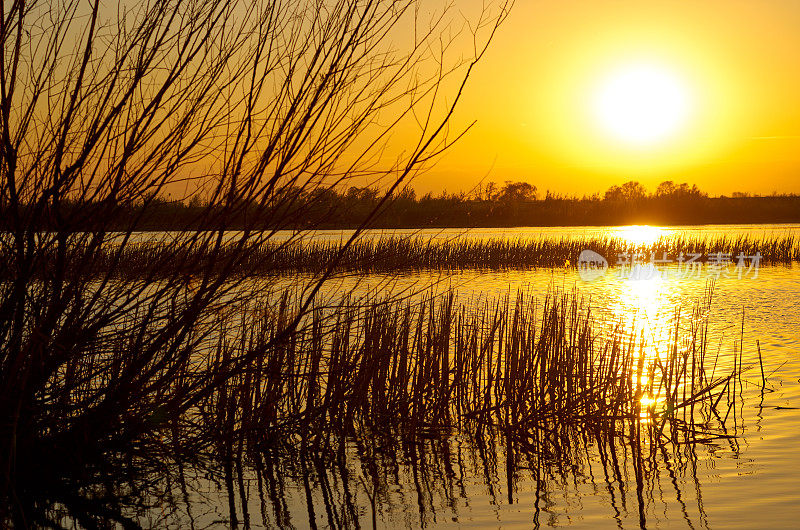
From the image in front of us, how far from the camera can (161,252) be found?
3115 mm

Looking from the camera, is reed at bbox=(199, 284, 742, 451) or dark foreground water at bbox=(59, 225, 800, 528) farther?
reed at bbox=(199, 284, 742, 451)

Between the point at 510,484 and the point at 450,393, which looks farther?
the point at 450,393

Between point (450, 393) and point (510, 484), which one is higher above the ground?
point (450, 393)

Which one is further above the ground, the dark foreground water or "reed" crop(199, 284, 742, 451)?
"reed" crop(199, 284, 742, 451)

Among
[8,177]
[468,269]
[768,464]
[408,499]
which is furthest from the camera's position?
[468,269]

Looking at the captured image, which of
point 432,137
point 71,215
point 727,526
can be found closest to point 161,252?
point 71,215

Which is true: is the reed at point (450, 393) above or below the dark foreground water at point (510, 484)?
above

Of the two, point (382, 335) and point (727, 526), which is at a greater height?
point (382, 335)

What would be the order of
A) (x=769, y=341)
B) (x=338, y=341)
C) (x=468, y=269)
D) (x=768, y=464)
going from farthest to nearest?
(x=468, y=269)
(x=769, y=341)
(x=338, y=341)
(x=768, y=464)

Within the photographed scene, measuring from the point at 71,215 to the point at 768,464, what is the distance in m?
3.43

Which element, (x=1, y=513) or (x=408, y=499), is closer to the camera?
(x=1, y=513)

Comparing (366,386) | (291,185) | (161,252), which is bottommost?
(366,386)

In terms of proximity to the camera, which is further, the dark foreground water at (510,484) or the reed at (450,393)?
the reed at (450,393)

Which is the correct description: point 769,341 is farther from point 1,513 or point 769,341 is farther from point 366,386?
point 1,513
